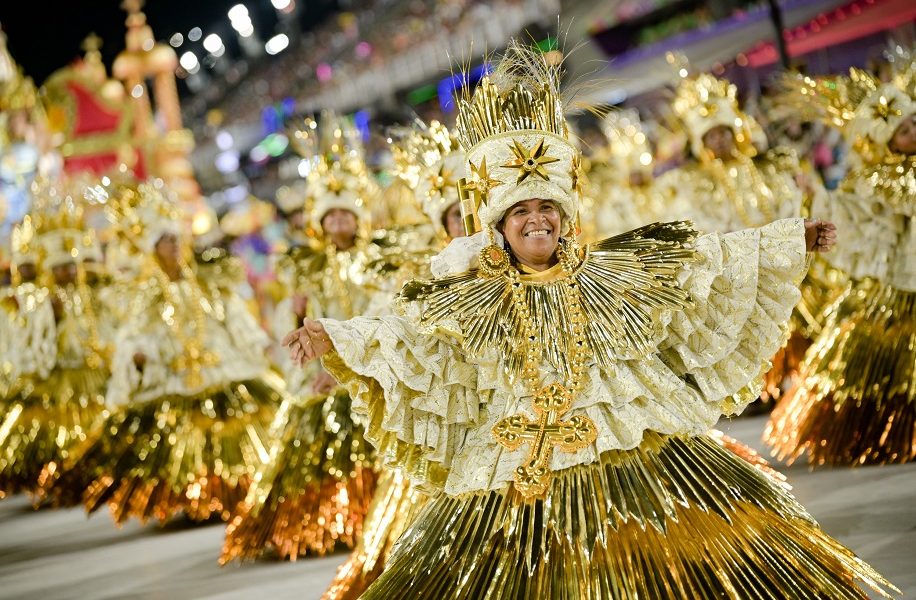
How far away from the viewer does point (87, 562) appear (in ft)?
21.1

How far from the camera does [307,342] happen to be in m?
3.38

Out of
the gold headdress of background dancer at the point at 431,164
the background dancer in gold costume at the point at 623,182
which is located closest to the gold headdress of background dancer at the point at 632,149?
the background dancer in gold costume at the point at 623,182

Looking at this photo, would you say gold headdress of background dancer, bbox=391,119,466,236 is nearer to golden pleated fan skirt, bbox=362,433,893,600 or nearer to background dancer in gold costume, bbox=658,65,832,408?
golden pleated fan skirt, bbox=362,433,893,600

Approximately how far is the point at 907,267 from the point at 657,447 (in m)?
2.77

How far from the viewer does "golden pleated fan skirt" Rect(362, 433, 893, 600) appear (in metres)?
3.16

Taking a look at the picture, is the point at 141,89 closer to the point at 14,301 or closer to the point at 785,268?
the point at 14,301

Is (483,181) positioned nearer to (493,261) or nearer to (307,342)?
(493,261)

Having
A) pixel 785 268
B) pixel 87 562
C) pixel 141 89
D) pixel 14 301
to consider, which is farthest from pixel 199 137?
pixel 785 268

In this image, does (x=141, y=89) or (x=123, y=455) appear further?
(x=141, y=89)

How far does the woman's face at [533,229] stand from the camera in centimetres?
355

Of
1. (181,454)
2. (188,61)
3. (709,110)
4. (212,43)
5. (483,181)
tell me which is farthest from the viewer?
(188,61)

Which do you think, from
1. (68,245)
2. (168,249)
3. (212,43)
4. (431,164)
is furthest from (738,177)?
(212,43)

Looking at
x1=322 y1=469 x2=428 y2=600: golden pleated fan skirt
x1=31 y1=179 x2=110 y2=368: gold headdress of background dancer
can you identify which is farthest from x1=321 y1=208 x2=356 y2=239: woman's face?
x1=31 y1=179 x2=110 y2=368: gold headdress of background dancer

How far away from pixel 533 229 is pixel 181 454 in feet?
13.2
